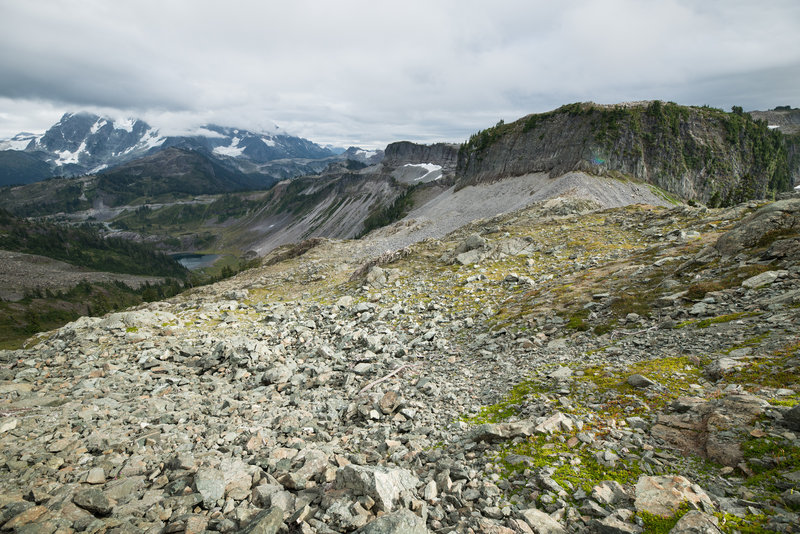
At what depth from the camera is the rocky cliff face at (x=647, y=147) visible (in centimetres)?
7562

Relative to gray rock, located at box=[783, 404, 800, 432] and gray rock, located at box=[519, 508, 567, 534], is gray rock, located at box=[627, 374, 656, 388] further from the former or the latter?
gray rock, located at box=[519, 508, 567, 534]

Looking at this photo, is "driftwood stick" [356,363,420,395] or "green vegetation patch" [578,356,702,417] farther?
"driftwood stick" [356,363,420,395]

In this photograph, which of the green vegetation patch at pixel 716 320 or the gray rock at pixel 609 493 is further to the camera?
the green vegetation patch at pixel 716 320

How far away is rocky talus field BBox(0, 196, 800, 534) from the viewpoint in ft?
19.0

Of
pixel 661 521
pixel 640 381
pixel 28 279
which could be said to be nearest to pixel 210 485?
pixel 661 521

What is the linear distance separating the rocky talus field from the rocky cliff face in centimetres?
6675

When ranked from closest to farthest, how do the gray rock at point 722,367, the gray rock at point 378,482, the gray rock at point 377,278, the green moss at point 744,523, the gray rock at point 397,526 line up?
the green moss at point 744,523 < the gray rock at point 397,526 < the gray rock at point 378,482 < the gray rock at point 722,367 < the gray rock at point 377,278

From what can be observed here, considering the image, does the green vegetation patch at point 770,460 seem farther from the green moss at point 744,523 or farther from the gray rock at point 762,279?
the gray rock at point 762,279

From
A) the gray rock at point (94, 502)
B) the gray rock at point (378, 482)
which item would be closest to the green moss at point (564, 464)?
the gray rock at point (378, 482)

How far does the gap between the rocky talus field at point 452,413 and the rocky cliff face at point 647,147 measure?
66750mm

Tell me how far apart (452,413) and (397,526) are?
446 cm

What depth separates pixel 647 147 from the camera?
7794 centimetres

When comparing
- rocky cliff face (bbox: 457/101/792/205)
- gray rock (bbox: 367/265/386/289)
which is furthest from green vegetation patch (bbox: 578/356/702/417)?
rocky cliff face (bbox: 457/101/792/205)

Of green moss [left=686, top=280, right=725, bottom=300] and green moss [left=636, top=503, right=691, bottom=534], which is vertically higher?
green moss [left=686, top=280, right=725, bottom=300]
